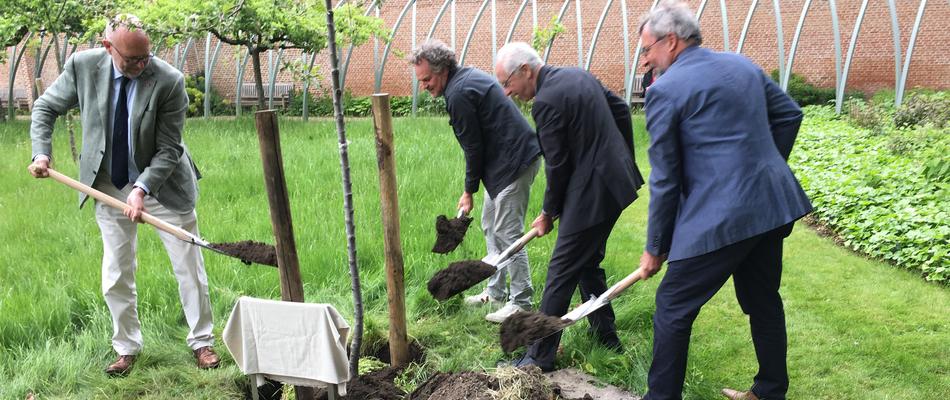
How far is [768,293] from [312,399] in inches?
86.5

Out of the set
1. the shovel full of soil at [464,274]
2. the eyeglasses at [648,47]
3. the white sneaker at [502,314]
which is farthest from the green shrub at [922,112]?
the eyeglasses at [648,47]

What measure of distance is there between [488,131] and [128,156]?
81.2 inches

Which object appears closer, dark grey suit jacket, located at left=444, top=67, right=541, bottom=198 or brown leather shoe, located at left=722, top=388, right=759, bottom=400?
brown leather shoe, located at left=722, top=388, right=759, bottom=400

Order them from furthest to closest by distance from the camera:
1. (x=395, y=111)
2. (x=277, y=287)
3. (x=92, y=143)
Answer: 1. (x=395, y=111)
2. (x=277, y=287)
3. (x=92, y=143)

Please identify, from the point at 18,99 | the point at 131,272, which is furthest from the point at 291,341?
the point at 18,99

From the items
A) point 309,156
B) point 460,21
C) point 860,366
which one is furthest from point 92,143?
point 460,21

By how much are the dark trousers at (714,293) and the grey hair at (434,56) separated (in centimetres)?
194

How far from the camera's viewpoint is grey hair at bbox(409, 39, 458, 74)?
4.35m

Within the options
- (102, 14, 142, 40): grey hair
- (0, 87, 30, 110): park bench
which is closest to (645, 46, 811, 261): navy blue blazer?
(102, 14, 142, 40): grey hair

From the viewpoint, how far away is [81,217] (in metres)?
6.84

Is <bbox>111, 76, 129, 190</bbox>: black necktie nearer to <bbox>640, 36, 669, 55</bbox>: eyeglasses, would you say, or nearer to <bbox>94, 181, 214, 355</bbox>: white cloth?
<bbox>94, 181, 214, 355</bbox>: white cloth

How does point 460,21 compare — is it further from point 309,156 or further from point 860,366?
point 860,366

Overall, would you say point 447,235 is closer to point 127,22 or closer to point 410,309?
point 410,309

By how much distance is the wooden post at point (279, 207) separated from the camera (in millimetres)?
3236
